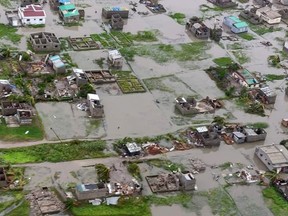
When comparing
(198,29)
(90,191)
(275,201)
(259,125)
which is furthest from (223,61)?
(90,191)

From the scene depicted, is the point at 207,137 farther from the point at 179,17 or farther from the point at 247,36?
the point at 179,17

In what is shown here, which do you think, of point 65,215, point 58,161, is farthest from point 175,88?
point 65,215

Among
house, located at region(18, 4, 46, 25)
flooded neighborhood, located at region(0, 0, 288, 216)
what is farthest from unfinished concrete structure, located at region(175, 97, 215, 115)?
house, located at region(18, 4, 46, 25)

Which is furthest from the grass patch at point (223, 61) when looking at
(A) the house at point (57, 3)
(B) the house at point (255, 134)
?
(A) the house at point (57, 3)

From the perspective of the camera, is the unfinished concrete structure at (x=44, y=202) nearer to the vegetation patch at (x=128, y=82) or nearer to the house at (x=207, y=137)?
the house at (x=207, y=137)

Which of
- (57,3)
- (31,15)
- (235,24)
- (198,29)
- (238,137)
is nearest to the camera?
(238,137)

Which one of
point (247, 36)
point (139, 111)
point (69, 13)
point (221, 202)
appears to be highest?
point (69, 13)

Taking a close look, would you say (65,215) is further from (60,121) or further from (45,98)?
(45,98)
